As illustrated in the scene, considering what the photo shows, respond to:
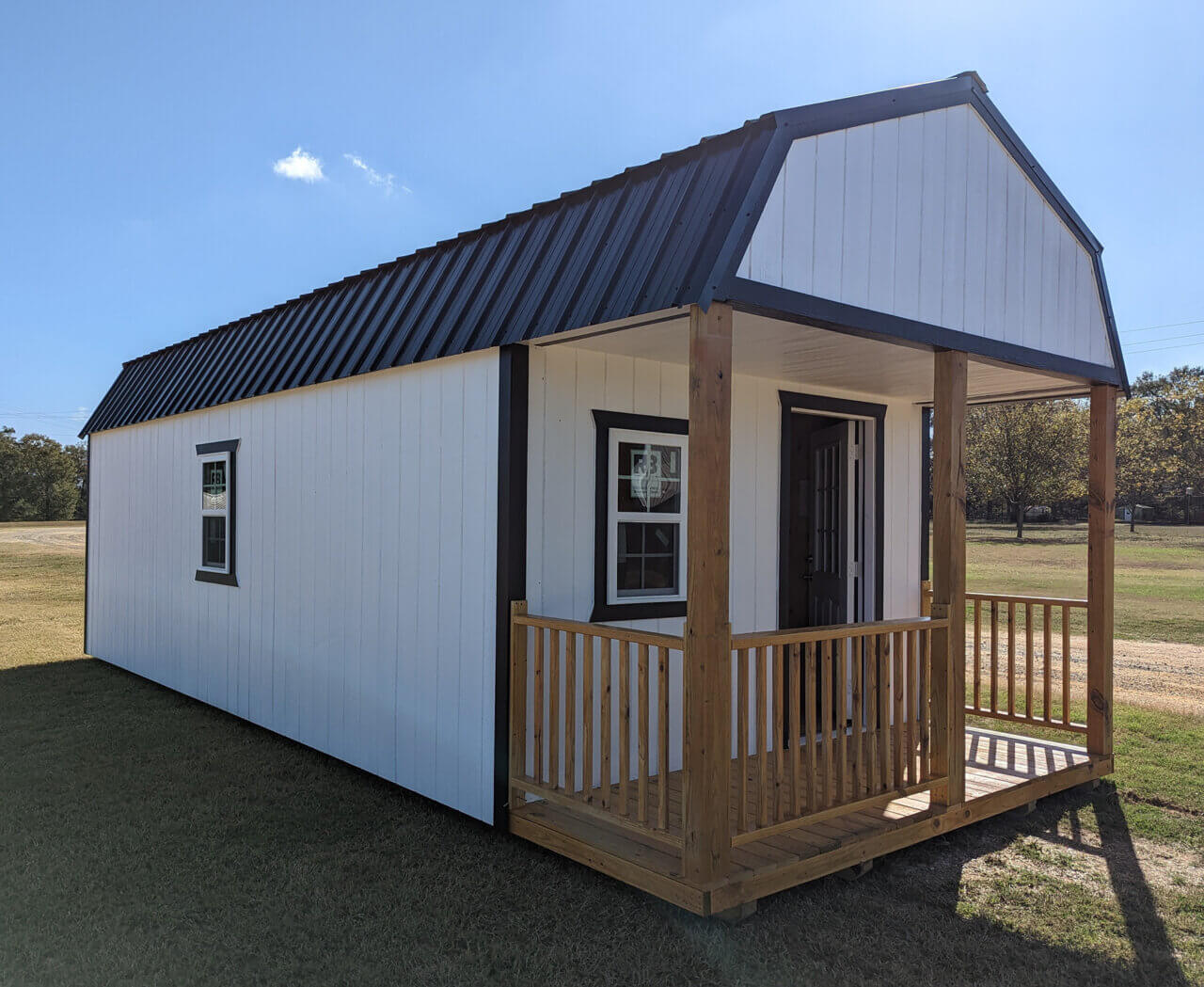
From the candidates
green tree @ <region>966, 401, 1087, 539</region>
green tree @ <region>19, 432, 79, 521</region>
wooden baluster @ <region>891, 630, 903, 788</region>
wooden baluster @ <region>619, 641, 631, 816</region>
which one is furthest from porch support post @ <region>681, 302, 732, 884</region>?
green tree @ <region>19, 432, 79, 521</region>

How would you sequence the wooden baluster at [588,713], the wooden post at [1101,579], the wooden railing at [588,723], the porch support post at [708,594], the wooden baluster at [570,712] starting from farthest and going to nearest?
the wooden post at [1101,579] < the wooden baluster at [570,712] < the wooden baluster at [588,713] < the wooden railing at [588,723] < the porch support post at [708,594]

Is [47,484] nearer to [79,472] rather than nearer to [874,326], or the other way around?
[79,472]

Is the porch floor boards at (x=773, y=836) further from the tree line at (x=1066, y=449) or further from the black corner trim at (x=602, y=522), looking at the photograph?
the tree line at (x=1066, y=449)

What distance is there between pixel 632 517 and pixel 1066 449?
26.9 m

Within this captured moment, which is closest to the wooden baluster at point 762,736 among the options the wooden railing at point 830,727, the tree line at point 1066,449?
the wooden railing at point 830,727

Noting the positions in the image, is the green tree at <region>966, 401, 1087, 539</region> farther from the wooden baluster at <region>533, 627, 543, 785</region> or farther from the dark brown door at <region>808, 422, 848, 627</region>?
the wooden baluster at <region>533, 627, 543, 785</region>

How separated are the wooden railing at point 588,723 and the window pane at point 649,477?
80 cm

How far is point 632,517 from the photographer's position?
4629mm

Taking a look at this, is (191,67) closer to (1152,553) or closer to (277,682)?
(277,682)

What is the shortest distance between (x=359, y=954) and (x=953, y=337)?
363cm

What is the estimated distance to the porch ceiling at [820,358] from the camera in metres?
3.86

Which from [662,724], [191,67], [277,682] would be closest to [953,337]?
[662,724]

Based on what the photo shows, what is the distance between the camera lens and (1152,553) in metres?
25.0

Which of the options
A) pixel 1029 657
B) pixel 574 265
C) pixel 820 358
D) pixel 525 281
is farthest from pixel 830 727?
pixel 1029 657
